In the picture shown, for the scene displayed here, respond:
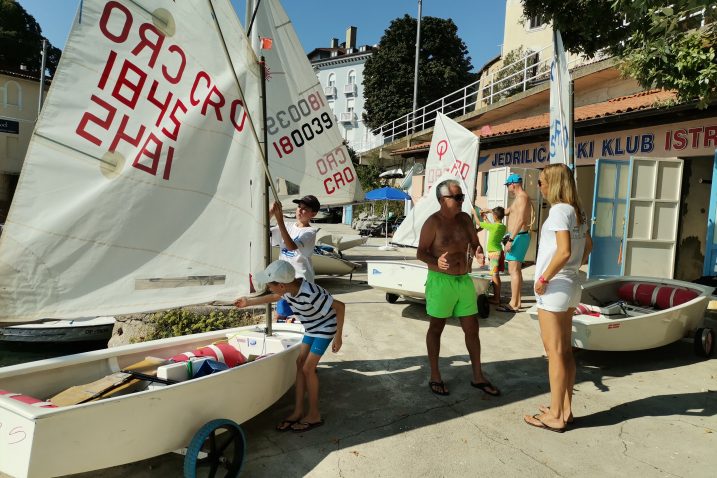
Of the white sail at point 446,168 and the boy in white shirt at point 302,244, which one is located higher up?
the white sail at point 446,168

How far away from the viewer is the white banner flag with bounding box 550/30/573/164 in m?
5.17

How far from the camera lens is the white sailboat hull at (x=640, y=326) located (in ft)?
15.6

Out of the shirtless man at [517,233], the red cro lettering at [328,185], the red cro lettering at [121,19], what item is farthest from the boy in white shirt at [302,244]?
the shirtless man at [517,233]

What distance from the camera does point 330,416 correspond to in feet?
13.1

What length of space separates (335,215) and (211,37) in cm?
3453

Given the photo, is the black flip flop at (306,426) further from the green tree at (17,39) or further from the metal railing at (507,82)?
the green tree at (17,39)

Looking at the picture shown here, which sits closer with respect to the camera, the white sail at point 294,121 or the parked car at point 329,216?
the white sail at point 294,121

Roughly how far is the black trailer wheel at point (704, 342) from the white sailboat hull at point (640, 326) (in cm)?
10

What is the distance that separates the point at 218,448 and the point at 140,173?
1.83 metres

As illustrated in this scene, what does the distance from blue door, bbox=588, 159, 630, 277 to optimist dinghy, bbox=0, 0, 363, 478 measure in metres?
7.19

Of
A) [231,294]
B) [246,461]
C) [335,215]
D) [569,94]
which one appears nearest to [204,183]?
[231,294]

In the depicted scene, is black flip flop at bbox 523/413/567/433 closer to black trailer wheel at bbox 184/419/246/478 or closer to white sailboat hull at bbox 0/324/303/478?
white sailboat hull at bbox 0/324/303/478

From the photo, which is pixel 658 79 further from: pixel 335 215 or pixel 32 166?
pixel 335 215

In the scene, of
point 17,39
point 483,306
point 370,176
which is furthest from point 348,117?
point 483,306
